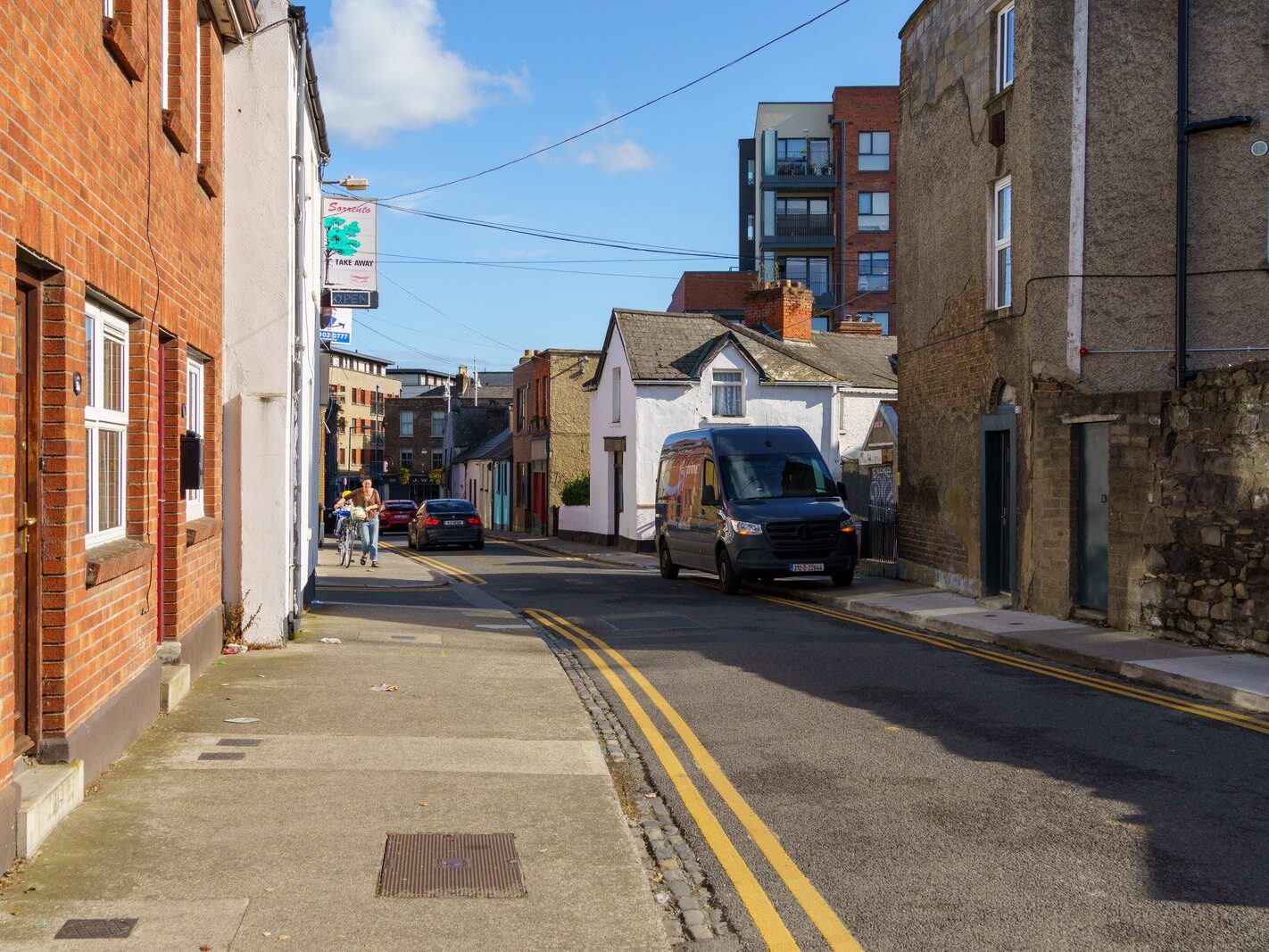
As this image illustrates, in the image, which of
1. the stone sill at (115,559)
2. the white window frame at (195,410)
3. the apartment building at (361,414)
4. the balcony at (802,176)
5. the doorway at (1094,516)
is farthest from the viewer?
the apartment building at (361,414)

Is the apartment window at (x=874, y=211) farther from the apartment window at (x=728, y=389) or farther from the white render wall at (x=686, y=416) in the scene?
the apartment window at (x=728, y=389)

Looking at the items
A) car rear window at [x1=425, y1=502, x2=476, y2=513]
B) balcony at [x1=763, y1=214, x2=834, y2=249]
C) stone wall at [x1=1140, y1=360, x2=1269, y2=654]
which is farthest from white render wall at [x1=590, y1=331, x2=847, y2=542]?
stone wall at [x1=1140, y1=360, x2=1269, y2=654]

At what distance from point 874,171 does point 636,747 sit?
167 ft

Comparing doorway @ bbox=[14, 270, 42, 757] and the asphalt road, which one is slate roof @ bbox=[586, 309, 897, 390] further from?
doorway @ bbox=[14, 270, 42, 757]

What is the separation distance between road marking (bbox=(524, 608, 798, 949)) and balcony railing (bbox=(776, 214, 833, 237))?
159 feet

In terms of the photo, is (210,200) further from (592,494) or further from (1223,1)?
(592,494)

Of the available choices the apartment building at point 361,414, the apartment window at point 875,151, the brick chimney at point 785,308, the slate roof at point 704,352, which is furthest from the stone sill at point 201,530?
the apartment building at point 361,414

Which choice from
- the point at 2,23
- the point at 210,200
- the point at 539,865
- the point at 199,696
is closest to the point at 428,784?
the point at 539,865

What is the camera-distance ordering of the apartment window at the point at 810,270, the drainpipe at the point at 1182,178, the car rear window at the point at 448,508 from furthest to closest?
the apartment window at the point at 810,270 → the car rear window at the point at 448,508 → the drainpipe at the point at 1182,178

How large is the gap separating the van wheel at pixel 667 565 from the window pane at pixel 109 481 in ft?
53.8

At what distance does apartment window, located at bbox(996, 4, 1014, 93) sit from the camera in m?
17.3

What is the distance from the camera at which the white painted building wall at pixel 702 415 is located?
3741cm

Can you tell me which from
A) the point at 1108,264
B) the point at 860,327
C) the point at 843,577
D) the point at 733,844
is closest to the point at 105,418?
the point at 733,844

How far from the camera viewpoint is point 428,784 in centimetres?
709
